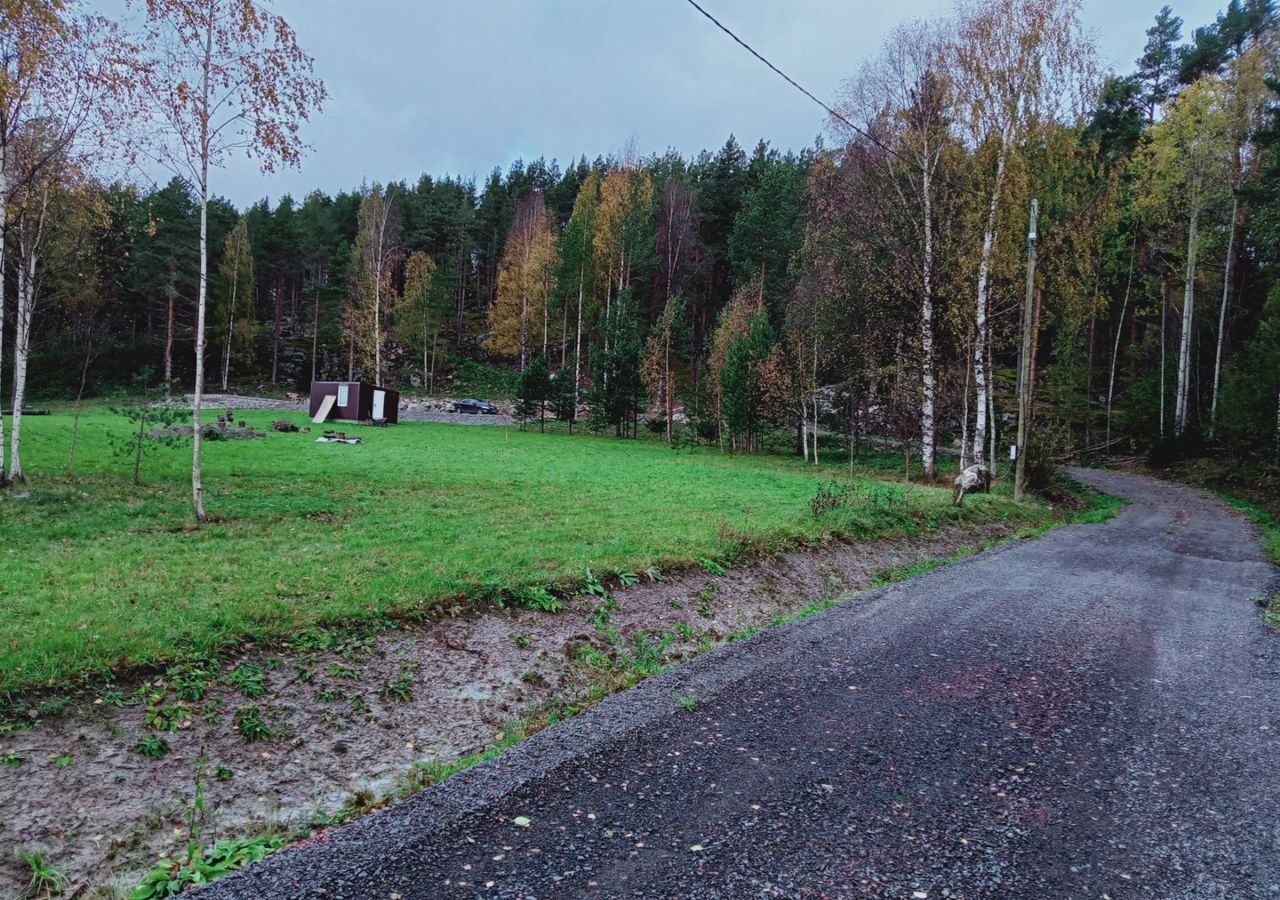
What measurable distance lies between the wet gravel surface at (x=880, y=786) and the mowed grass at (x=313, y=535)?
2708 mm

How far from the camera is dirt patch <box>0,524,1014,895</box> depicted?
3.42m

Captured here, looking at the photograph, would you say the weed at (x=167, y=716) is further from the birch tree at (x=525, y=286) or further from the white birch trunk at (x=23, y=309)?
the birch tree at (x=525, y=286)

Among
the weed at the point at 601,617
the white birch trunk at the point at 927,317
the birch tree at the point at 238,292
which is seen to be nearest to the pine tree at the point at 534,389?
the white birch trunk at the point at 927,317

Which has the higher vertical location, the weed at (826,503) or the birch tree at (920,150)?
the birch tree at (920,150)

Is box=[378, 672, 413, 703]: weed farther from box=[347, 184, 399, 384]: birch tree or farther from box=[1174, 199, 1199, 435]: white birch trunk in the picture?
box=[347, 184, 399, 384]: birch tree

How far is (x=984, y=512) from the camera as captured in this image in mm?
14070

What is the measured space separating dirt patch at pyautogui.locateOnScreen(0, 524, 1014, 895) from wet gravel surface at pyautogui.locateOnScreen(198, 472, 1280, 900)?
0.91m

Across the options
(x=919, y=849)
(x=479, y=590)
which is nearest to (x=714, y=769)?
(x=919, y=849)

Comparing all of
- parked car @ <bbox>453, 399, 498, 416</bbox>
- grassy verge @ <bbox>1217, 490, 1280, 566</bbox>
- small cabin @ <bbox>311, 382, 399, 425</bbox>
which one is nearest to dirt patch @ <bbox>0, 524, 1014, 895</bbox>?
grassy verge @ <bbox>1217, 490, 1280, 566</bbox>

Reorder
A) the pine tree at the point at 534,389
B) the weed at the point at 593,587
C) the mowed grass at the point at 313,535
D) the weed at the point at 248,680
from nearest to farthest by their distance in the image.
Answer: the weed at the point at 248,680 → the mowed grass at the point at 313,535 → the weed at the point at 593,587 → the pine tree at the point at 534,389

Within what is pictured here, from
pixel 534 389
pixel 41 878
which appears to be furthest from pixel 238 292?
pixel 41 878

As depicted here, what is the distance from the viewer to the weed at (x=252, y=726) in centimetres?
421

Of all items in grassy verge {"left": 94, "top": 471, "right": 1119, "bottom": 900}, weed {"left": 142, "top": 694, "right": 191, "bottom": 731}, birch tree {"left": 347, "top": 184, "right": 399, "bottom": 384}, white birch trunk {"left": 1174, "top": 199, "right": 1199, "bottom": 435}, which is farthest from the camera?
birch tree {"left": 347, "top": 184, "right": 399, "bottom": 384}

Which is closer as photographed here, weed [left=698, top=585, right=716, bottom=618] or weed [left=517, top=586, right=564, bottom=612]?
weed [left=517, top=586, right=564, bottom=612]
